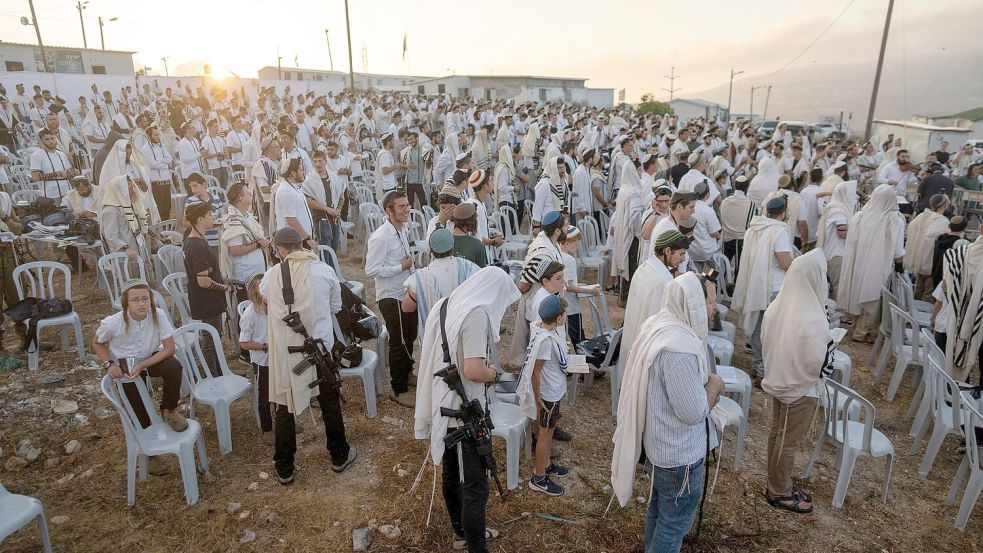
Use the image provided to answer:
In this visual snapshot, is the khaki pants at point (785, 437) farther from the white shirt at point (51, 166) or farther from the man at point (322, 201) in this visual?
the white shirt at point (51, 166)

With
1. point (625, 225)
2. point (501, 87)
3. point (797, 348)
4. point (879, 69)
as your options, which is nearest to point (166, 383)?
point (797, 348)

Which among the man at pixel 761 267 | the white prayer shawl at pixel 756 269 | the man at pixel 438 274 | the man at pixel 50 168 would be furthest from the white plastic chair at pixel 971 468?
the man at pixel 50 168

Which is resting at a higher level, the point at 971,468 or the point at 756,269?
the point at 756,269

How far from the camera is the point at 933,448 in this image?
157 inches

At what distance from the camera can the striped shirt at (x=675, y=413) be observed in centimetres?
238

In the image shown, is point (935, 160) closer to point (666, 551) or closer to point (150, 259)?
point (666, 551)

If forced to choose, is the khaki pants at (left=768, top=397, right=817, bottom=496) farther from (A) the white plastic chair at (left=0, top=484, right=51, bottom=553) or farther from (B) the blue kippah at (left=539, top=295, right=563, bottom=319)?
(A) the white plastic chair at (left=0, top=484, right=51, bottom=553)

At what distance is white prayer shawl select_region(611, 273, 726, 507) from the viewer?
95.8 inches

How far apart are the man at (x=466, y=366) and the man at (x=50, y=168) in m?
8.60

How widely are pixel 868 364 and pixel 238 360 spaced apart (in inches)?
274

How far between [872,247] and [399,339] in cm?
547

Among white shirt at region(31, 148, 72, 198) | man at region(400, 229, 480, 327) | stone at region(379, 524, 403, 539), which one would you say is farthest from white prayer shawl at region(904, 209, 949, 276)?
white shirt at region(31, 148, 72, 198)

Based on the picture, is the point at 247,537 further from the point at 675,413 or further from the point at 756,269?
the point at 756,269

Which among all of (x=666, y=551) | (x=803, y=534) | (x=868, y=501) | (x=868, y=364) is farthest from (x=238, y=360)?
(x=868, y=364)
